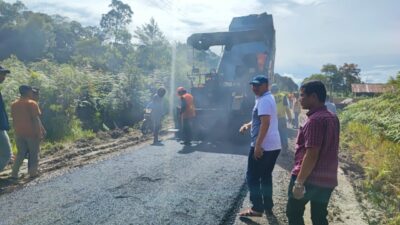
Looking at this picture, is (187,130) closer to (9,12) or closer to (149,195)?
(149,195)

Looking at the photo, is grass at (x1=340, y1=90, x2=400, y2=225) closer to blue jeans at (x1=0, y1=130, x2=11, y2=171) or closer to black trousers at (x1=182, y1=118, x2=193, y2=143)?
black trousers at (x1=182, y1=118, x2=193, y2=143)

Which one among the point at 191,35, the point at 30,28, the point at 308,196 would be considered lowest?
the point at 308,196

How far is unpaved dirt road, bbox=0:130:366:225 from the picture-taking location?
4.11 m

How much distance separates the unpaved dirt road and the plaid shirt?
4.92 feet

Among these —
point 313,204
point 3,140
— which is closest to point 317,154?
point 313,204

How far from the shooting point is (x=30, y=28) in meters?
35.0

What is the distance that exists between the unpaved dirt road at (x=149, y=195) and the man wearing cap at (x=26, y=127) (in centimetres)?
46

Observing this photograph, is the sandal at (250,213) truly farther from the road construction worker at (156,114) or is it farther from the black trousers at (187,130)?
the road construction worker at (156,114)

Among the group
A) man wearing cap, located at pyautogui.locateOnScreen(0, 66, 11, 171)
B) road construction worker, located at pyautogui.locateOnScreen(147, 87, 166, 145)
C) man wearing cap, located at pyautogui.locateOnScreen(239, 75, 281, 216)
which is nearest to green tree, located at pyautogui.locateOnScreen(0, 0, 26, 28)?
road construction worker, located at pyautogui.locateOnScreen(147, 87, 166, 145)

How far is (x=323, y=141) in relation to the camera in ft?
9.14

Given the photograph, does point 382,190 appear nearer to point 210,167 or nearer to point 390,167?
point 390,167

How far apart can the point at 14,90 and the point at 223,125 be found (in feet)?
19.7

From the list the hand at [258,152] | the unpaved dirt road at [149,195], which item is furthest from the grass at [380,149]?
the hand at [258,152]

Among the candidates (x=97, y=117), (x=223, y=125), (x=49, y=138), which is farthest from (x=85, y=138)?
(x=223, y=125)
